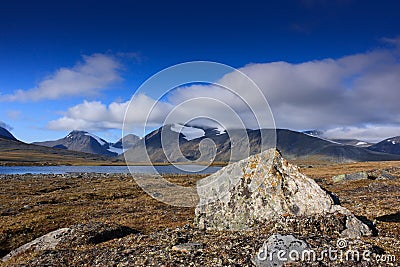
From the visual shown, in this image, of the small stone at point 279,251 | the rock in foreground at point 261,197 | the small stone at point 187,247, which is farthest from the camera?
the rock in foreground at point 261,197

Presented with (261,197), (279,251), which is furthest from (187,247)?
(261,197)

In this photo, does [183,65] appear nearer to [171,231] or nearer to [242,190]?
[242,190]

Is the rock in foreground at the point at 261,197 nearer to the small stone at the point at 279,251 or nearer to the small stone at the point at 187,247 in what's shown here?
the small stone at the point at 187,247

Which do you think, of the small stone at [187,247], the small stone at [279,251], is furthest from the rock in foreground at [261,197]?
the small stone at [279,251]

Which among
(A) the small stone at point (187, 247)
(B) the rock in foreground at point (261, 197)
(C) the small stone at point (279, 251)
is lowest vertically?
(A) the small stone at point (187, 247)

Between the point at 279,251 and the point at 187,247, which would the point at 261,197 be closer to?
the point at 187,247

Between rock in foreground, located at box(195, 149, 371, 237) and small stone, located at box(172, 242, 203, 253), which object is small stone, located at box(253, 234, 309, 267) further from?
rock in foreground, located at box(195, 149, 371, 237)

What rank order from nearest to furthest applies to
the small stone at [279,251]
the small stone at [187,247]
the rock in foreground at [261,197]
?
the small stone at [279,251] < the small stone at [187,247] < the rock in foreground at [261,197]

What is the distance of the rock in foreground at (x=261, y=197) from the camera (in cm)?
1533

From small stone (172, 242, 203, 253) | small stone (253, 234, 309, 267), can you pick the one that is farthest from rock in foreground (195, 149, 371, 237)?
small stone (253, 234, 309, 267)

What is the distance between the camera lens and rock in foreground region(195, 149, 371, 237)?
15.3m

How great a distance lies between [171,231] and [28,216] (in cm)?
1727

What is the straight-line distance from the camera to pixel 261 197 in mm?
16047

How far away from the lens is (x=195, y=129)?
65.4 feet
